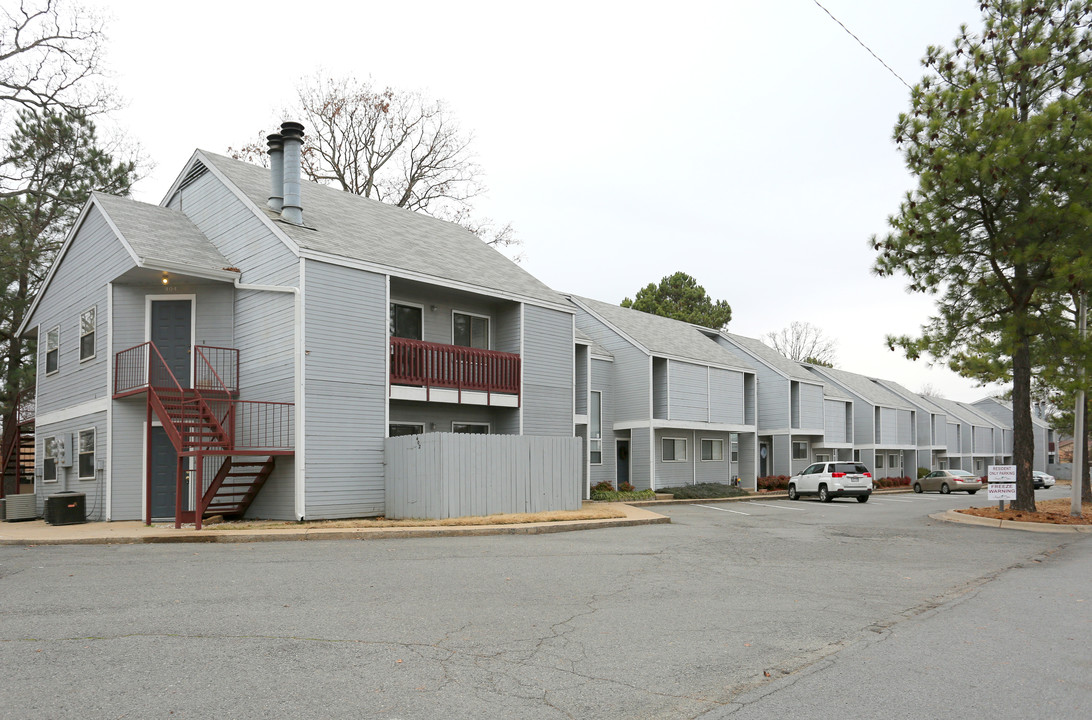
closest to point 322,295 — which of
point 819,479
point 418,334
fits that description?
point 418,334

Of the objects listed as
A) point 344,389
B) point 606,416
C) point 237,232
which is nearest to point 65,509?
point 344,389

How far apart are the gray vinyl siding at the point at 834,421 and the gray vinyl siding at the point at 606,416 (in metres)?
18.1

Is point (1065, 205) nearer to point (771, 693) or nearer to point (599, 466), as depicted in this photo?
point (599, 466)

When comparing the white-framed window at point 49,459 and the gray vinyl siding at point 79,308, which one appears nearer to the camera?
the gray vinyl siding at point 79,308

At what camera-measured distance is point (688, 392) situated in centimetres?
3391

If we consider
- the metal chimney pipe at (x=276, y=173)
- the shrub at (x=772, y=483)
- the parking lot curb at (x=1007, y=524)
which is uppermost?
the metal chimney pipe at (x=276, y=173)

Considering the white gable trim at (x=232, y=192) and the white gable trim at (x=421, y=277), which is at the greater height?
the white gable trim at (x=232, y=192)

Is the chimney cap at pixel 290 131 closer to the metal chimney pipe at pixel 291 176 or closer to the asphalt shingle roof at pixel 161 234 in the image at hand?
the metal chimney pipe at pixel 291 176

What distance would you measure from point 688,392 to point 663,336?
3.15 m

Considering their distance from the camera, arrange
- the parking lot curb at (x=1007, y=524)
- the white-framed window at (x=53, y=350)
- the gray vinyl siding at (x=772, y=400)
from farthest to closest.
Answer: the gray vinyl siding at (x=772, y=400), the white-framed window at (x=53, y=350), the parking lot curb at (x=1007, y=524)

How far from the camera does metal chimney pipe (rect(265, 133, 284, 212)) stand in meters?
20.6

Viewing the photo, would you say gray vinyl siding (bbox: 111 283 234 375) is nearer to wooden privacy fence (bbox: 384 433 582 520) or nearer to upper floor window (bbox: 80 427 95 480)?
upper floor window (bbox: 80 427 95 480)

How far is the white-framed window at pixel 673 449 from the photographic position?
33.4m

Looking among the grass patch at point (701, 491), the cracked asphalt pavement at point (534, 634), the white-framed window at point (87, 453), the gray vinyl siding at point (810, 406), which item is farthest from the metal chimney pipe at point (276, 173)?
the gray vinyl siding at point (810, 406)
